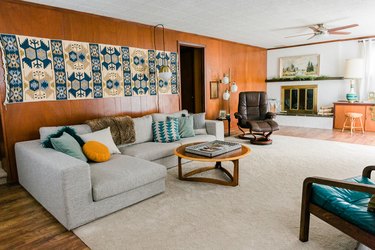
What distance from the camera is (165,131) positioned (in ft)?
13.1

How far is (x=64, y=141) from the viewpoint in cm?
275

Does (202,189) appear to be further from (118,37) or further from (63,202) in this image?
(118,37)

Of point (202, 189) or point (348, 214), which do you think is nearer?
point (348, 214)

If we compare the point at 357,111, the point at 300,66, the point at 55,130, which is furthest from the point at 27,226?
the point at 300,66

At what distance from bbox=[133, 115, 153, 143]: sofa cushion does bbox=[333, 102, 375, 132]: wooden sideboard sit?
524 centimetres

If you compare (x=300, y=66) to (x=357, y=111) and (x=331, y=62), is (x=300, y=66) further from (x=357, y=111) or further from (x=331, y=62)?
(x=357, y=111)

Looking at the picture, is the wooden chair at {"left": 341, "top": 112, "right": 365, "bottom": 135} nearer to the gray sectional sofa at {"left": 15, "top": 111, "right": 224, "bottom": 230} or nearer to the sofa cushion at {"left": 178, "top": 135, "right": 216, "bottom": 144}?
the sofa cushion at {"left": 178, "top": 135, "right": 216, "bottom": 144}

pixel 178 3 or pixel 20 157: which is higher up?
pixel 178 3

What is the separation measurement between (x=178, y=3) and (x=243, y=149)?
2.19 meters

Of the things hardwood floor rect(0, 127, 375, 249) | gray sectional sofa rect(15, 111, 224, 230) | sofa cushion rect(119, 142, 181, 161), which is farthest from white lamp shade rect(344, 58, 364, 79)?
hardwood floor rect(0, 127, 375, 249)

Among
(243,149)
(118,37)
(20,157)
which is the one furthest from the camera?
(118,37)

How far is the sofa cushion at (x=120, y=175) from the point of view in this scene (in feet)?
7.72

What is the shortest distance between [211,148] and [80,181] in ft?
5.17

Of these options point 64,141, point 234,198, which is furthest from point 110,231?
point 234,198
